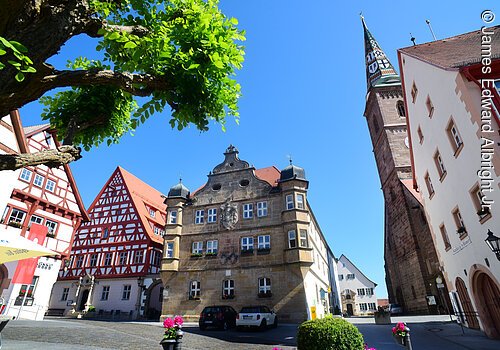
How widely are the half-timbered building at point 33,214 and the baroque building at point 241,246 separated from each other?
25.4 feet

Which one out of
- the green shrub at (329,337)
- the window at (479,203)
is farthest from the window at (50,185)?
the window at (479,203)

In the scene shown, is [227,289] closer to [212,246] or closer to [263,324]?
[212,246]

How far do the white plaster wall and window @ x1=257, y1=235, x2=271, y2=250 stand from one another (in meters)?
11.2

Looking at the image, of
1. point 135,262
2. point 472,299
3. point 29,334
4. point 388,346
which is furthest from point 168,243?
point 472,299

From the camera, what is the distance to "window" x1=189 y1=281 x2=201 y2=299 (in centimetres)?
2270

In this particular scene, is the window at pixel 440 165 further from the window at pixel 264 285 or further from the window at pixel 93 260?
the window at pixel 93 260

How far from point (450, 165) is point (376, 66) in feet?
112

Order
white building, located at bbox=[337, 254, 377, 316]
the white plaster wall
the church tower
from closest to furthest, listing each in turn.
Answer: the white plaster wall < the church tower < white building, located at bbox=[337, 254, 377, 316]

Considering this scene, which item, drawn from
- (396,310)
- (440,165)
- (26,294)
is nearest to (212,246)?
(26,294)

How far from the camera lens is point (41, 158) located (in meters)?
4.44

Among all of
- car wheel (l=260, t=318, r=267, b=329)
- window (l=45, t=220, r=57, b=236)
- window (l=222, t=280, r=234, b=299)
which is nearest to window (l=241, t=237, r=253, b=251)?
window (l=222, t=280, r=234, b=299)

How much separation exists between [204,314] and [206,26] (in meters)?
15.7

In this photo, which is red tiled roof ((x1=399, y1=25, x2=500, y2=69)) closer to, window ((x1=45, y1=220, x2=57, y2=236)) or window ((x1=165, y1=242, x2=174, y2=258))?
window ((x1=165, y1=242, x2=174, y2=258))

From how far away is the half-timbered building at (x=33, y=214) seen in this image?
1644 centimetres
